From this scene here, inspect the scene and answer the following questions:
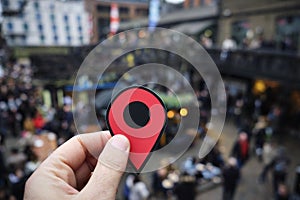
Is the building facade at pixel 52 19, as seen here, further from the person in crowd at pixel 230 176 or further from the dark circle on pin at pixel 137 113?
the dark circle on pin at pixel 137 113

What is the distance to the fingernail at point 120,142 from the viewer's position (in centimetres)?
131

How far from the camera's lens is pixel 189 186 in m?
5.48

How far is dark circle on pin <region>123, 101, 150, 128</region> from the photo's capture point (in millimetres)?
1323

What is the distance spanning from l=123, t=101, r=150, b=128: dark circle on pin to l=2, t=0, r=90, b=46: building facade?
18026 mm

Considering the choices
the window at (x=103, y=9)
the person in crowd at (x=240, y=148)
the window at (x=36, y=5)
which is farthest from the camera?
the window at (x=103, y=9)

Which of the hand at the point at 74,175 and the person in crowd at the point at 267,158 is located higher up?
the hand at the point at 74,175

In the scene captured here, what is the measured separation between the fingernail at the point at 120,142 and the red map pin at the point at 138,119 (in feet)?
0.13

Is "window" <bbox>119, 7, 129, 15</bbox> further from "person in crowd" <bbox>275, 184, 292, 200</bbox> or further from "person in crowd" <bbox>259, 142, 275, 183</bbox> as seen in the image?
"person in crowd" <bbox>275, 184, 292, 200</bbox>

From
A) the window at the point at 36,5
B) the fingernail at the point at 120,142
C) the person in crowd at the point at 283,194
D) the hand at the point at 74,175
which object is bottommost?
the person in crowd at the point at 283,194

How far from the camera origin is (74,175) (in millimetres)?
1517

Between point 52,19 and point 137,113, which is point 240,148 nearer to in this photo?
point 137,113

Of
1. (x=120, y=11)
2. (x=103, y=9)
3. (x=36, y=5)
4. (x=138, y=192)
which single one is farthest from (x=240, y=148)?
(x=103, y=9)

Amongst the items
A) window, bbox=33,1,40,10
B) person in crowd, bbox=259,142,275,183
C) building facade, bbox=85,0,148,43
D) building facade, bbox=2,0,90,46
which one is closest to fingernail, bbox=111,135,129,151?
person in crowd, bbox=259,142,275,183

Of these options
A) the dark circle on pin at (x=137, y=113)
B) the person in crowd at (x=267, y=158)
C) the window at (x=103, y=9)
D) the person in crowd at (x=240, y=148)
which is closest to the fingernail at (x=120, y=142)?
the dark circle on pin at (x=137, y=113)
